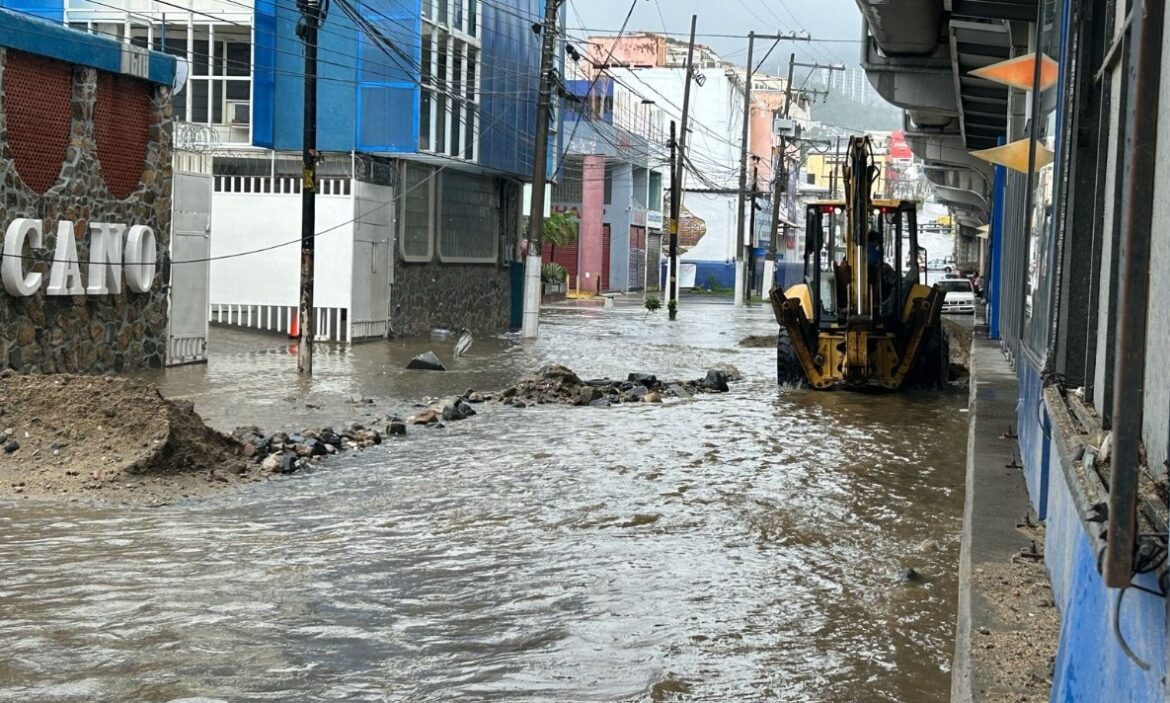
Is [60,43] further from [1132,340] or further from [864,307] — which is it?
[1132,340]

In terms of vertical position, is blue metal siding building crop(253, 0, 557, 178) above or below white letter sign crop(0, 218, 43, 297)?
above

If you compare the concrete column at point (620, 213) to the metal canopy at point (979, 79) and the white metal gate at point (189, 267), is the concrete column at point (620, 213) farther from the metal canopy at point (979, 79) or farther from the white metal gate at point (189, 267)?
the white metal gate at point (189, 267)

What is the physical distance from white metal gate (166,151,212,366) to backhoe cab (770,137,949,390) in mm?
8768

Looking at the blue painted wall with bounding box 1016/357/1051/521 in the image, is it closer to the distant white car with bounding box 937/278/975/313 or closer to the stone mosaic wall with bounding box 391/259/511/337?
the stone mosaic wall with bounding box 391/259/511/337

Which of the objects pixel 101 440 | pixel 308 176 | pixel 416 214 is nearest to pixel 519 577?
pixel 101 440

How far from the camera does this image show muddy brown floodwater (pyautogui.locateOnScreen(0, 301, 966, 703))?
6.59 m

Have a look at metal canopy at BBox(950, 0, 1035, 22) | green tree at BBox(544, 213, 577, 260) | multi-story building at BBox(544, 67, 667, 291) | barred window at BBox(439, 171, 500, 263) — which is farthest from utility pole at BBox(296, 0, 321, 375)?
multi-story building at BBox(544, 67, 667, 291)

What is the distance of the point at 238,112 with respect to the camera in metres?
30.0

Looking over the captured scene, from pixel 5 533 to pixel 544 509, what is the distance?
3.88m

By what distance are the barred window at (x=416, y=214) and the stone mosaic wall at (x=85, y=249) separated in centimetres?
1033

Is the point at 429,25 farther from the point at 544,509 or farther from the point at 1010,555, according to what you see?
the point at 1010,555

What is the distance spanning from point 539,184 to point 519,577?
23.5 m

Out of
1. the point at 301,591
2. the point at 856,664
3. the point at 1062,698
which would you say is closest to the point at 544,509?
the point at 301,591

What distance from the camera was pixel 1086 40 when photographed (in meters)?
7.10
